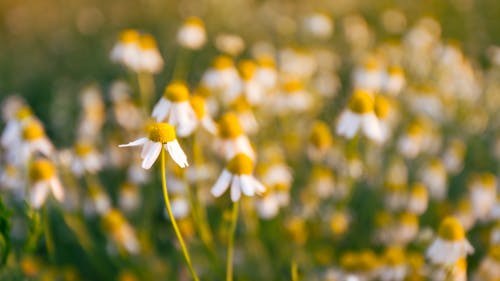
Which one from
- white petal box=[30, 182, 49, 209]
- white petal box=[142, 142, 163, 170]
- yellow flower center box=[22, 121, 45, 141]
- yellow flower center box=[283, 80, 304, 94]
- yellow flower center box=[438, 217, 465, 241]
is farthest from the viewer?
yellow flower center box=[283, 80, 304, 94]


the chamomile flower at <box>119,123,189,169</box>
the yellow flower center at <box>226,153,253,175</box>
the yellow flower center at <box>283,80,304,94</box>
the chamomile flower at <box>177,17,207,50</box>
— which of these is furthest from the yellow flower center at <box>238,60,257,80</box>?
the chamomile flower at <box>119,123,189,169</box>

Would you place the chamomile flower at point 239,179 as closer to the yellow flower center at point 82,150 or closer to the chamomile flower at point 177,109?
the chamomile flower at point 177,109

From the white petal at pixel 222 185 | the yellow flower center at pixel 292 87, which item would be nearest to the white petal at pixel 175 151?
the white petal at pixel 222 185

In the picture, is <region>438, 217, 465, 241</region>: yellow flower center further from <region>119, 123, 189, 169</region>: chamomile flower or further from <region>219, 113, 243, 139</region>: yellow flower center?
<region>119, 123, 189, 169</region>: chamomile flower

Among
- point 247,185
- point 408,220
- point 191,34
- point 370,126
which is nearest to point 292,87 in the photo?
point 191,34

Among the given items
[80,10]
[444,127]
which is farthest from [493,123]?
[80,10]

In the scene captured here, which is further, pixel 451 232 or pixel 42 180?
pixel 42 180

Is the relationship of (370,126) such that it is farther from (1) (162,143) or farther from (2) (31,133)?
(2) (31,133)

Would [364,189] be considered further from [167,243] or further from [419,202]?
[167,243]
